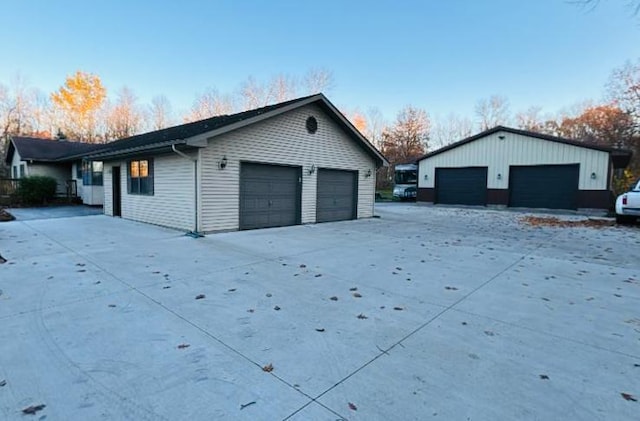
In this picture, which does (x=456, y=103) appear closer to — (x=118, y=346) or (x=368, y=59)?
(x=368, y=59)

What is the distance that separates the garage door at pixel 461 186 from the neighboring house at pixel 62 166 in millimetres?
19511

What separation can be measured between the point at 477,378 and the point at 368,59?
2483 centimetres

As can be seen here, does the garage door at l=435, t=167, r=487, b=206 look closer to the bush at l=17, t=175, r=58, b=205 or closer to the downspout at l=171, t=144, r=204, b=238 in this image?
the downspout at l=171, t=144, r=204, b=238

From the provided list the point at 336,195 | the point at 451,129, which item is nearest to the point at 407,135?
the point at 451,129

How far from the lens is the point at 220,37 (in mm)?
20328

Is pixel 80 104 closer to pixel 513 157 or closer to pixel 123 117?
pixel 123 117

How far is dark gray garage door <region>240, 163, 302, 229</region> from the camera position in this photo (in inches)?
370

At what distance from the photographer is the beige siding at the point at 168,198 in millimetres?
8703

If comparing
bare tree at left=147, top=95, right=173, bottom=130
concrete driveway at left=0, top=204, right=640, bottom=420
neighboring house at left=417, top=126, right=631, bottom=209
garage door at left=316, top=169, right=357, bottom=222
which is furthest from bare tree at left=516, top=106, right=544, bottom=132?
bare tree at left=147, top=95, right=173, bottom=130

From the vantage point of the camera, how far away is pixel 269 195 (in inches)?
395

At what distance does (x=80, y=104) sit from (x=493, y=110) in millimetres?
43038

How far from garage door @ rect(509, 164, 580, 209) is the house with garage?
9.69 m

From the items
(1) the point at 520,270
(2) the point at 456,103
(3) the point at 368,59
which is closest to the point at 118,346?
(1) the point at 520,270

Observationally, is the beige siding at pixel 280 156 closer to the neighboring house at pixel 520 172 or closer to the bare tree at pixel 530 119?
the neighboring house at pixel 520 172
